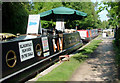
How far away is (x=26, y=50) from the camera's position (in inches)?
219

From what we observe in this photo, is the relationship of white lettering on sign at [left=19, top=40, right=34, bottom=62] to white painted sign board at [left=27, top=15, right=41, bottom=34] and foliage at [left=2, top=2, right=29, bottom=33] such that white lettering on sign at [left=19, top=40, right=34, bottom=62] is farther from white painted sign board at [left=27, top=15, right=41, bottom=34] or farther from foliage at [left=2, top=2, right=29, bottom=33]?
foliage at [left=2, top=2, right=29, bottom=33]

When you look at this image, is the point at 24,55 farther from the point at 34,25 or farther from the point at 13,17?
the point at 13,17

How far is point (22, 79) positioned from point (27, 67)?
1.82 ft

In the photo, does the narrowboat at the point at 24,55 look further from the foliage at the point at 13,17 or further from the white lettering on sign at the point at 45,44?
the foliage at the point at 13,17

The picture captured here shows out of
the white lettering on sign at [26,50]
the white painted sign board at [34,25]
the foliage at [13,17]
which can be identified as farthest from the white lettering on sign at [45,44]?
the foliage at [13,17]

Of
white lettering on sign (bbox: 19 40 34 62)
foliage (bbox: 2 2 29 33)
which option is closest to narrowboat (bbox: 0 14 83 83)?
white lettering on sign (bbox: 19 40 34 62)

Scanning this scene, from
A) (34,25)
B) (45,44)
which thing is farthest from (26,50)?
(34,25)

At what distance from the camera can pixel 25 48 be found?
551 cm

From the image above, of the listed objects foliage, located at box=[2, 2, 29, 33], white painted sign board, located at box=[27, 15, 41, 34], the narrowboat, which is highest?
foliage, located at box=[2, 2, 29, 33]

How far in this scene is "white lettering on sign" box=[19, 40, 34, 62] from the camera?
17.3 feet

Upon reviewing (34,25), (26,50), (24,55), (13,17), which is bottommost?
(24,55)

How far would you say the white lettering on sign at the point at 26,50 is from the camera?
5.28m

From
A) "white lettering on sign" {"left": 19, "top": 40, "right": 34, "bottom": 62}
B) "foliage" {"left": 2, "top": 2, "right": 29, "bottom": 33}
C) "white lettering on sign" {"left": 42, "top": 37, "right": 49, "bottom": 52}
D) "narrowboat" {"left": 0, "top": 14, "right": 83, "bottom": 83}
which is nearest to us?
"narrowboat" {"left": 0, "top": 14, "right": 83, "bottom": 83}

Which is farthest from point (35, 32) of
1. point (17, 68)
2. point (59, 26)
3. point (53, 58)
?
point (59, 26)
